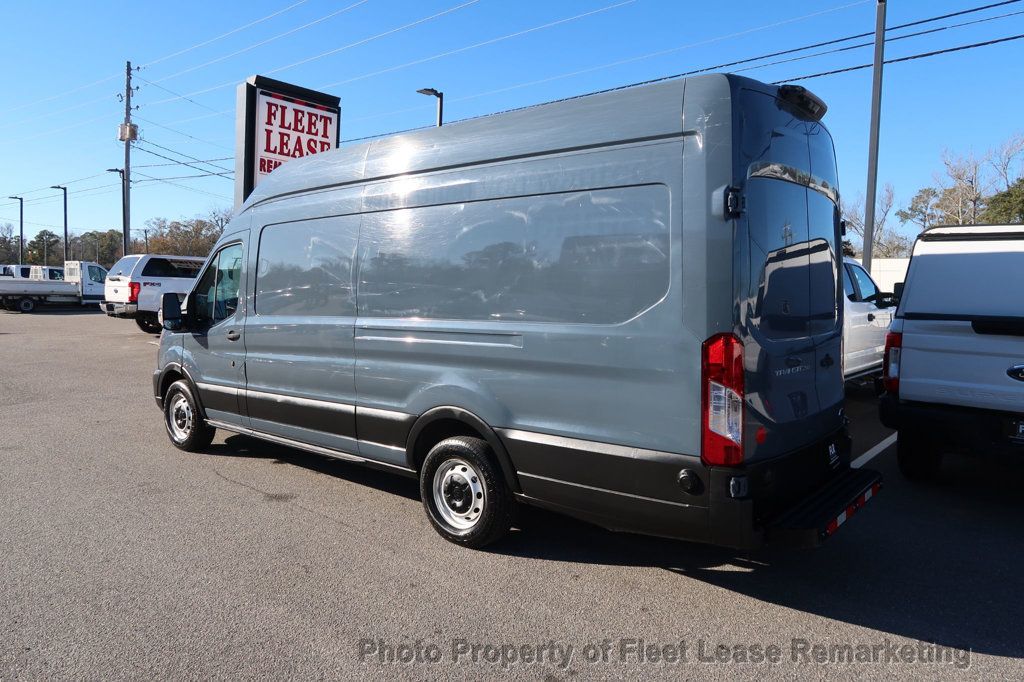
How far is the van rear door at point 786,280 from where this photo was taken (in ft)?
11.5

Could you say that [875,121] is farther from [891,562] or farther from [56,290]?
[56,290]

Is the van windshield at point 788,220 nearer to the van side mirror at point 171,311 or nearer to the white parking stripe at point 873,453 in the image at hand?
the white parking stripe at point 873,453

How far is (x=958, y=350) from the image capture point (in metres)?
5.23

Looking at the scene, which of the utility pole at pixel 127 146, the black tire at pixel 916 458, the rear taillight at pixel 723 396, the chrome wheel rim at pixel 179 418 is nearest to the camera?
the rear taillight at pixel 723 396

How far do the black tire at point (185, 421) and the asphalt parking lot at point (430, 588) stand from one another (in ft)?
2.53

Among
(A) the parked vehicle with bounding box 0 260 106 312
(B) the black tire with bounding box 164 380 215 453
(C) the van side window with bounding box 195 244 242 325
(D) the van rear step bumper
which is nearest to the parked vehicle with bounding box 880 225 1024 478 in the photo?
(D) the van rear step bumper

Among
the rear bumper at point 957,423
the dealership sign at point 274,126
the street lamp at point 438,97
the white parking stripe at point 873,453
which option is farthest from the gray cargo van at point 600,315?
the street lamp at point 438,97

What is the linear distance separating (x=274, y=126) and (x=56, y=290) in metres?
22.9

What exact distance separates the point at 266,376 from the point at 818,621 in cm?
435

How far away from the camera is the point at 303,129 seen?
42.1 feet

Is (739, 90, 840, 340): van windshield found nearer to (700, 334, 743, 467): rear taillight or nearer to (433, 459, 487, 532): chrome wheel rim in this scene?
(700, 334, 743, 467): rear taillight

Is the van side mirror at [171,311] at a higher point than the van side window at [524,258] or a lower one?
lower

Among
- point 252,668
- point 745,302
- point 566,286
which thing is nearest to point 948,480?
point 745,302

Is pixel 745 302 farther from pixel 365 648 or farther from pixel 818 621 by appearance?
pixel 365 648
